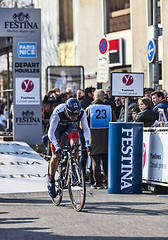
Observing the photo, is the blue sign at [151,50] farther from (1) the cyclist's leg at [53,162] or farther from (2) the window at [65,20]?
(2) the window at [65,20]

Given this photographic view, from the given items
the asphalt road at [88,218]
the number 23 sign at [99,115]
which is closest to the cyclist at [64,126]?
the asphalt road at [88,218]

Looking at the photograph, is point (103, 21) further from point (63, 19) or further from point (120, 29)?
point (63, 19)

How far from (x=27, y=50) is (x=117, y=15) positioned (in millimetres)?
13535

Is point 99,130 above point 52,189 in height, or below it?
above

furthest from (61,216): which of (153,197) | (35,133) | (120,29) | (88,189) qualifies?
(120,29)

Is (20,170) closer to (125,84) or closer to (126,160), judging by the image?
(126,160)

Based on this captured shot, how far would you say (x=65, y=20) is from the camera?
122ft

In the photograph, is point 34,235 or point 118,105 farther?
point 118,105

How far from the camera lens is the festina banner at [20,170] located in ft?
41.1

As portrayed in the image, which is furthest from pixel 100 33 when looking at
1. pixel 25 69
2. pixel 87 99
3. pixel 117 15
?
pixel 87 99

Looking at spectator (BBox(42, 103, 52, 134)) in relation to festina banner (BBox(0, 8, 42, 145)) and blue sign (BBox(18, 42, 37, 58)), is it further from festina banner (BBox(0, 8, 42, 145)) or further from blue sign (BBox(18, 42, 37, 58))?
blue sign (BBox(18, 42, 37, 58))

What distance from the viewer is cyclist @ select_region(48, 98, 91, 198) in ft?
32.2

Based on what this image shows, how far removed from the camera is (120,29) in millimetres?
30688

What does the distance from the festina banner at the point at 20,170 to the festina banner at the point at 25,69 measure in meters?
1.22
